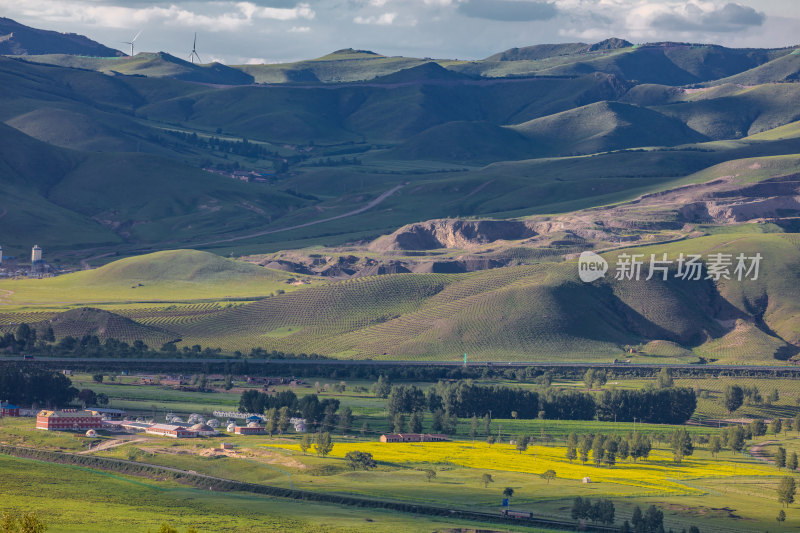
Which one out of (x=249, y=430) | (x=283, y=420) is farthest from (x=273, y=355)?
(x=283, y=420)

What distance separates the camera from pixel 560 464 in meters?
109

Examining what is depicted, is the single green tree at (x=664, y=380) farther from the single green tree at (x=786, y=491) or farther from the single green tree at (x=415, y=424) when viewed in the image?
the single green tree at (x=786, y=491)

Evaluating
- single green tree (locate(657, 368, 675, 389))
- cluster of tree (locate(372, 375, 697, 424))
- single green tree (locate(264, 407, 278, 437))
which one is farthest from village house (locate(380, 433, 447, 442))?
single green tree (locate(657, 368, 675, 389))

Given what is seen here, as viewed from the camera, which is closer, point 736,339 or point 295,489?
point 295,489

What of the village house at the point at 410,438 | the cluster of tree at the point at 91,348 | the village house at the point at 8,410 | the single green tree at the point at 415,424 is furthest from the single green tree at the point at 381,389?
the village house at the point at 8,410

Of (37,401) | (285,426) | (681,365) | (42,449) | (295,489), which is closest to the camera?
(295,489)

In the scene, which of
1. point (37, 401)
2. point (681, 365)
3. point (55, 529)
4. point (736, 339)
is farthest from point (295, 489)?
point (736, 339)

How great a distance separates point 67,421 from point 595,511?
5358cm

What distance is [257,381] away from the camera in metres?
154

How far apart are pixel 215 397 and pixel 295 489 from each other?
49166 mm

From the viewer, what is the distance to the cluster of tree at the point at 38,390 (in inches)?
5138

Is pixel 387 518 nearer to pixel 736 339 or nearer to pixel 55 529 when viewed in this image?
pixel 55 529

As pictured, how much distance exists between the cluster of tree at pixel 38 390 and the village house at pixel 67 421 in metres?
11.0

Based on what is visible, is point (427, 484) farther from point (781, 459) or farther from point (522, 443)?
point (781, 459)
